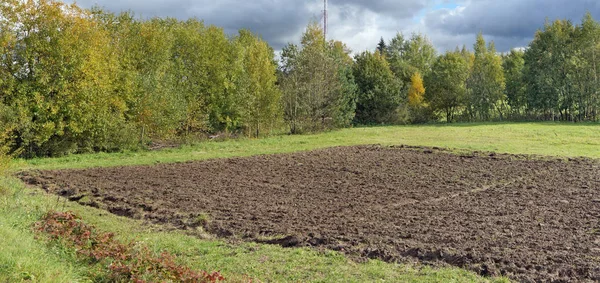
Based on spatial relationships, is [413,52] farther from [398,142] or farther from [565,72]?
[398,142]

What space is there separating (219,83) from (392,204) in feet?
84.7

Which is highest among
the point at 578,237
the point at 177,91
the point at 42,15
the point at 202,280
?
the point at 42,15

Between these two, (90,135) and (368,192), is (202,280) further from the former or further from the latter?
(90,135)

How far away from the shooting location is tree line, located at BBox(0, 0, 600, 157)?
24.1 meters

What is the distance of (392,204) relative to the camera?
537 inches

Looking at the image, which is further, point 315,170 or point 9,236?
point 315,170

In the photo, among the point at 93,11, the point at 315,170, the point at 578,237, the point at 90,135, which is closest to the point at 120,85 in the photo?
the point at 90,135

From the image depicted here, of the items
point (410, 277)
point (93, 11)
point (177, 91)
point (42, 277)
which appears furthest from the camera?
point (177, 91)

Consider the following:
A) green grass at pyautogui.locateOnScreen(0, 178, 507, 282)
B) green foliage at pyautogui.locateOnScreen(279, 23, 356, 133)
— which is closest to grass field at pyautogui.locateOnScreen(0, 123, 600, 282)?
green grass at pyautogui.locateOnScreen(0, 178, 507, 282)

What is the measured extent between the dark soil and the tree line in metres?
5.12

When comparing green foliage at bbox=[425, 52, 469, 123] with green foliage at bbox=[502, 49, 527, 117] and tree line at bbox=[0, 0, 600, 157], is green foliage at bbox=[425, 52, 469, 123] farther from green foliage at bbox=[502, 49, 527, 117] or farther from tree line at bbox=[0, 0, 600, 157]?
green foliage at bbox=[502, 49, 527, 117]

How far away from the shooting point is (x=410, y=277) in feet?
25.2

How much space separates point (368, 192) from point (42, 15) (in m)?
20.0

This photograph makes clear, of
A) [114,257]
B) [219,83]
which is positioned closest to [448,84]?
[219,83]
